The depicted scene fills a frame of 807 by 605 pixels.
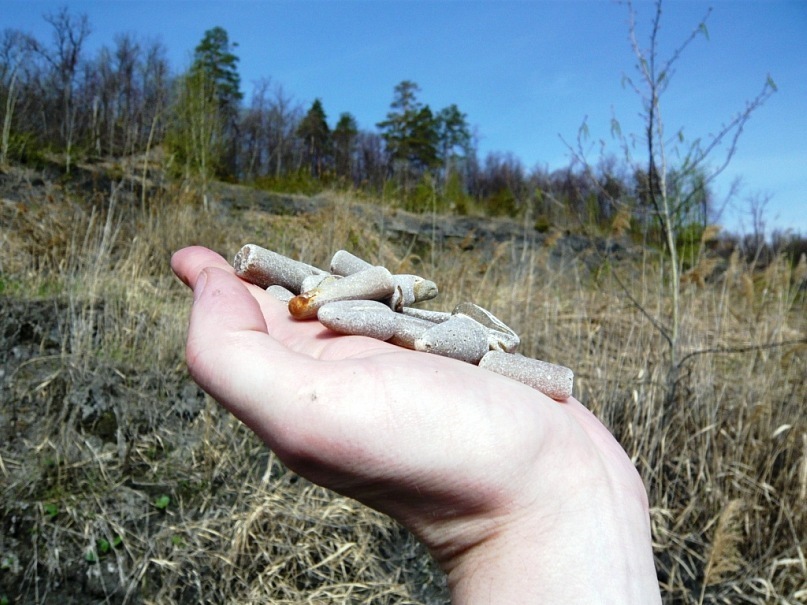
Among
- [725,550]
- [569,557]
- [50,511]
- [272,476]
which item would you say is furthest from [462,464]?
[50,511]

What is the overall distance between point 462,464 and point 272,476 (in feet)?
6.61

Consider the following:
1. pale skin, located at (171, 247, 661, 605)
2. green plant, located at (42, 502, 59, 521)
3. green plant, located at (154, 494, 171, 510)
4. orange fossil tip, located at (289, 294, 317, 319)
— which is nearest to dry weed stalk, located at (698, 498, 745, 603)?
pale skin, located at (171, 247, 661, 605)

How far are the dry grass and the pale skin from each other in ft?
4.65

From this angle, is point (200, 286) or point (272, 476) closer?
point (200, 286)

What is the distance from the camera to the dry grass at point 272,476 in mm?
2285

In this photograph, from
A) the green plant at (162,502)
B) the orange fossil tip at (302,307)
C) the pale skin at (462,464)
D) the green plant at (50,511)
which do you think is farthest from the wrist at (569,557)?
the green plant at (50,511)

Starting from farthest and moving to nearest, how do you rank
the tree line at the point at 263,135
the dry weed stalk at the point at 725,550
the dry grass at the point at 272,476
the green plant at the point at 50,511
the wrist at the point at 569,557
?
1. the tree line at the point at 263,135
2. the green plant at the point at 50,511
3. the dry grass at the point at 272,476
4. the dry weed stalk at the point at 725,550
5. the wrist at the point at 569,557

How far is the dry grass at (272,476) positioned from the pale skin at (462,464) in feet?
4.65

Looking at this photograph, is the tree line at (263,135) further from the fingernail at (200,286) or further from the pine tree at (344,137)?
the fingernail at (200,286)

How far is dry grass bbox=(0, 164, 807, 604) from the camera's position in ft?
7.50

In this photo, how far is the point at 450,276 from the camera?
4227 mm

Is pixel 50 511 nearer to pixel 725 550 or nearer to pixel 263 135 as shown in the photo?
pixel 725 550

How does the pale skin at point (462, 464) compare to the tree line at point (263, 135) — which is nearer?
the pale skin at point (462, 464)

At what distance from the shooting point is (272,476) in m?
2.72
